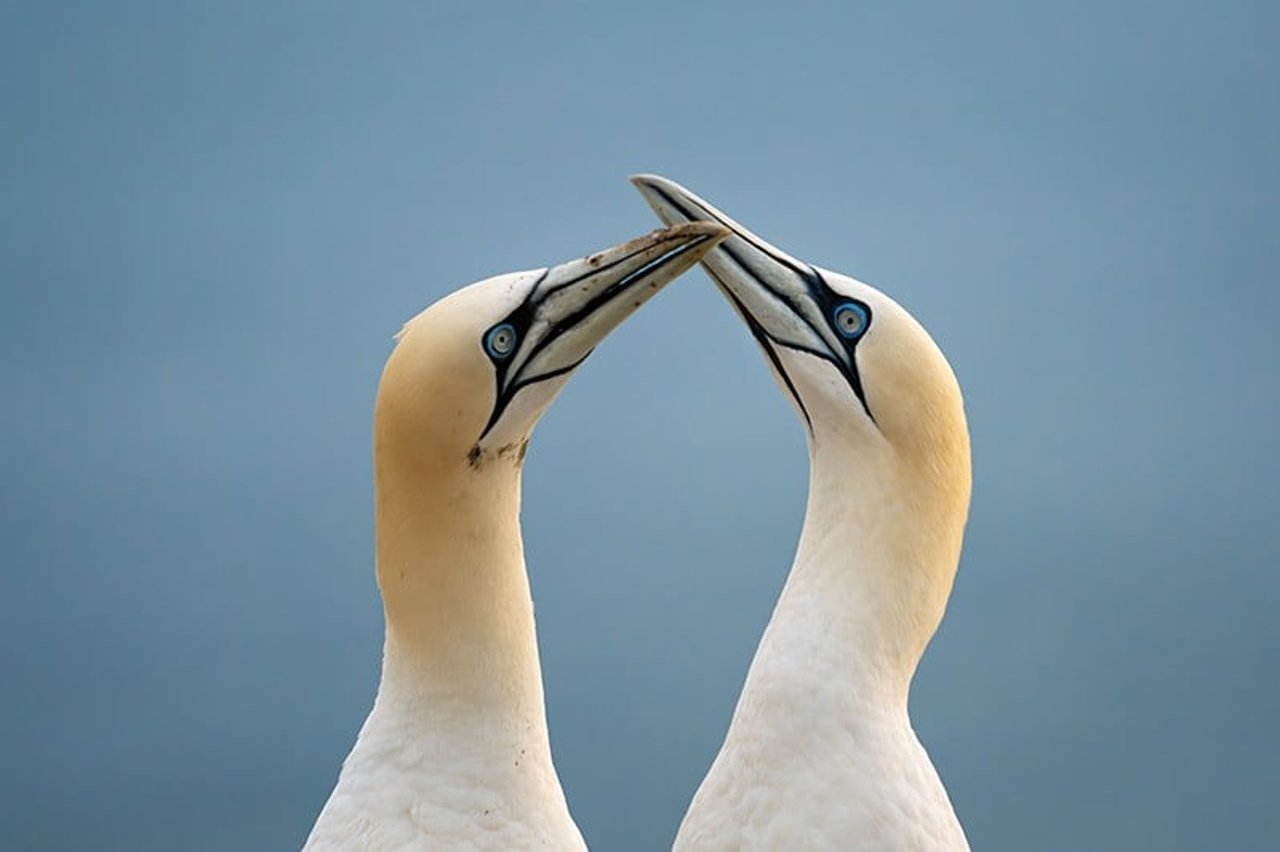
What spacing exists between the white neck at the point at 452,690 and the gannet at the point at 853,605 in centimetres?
59

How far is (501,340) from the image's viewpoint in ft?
20.3

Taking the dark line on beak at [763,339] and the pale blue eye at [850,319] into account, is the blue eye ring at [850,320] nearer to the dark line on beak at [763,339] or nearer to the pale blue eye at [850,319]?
the pale blue eye at [850,319]

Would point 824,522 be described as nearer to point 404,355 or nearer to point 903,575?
point 903,575

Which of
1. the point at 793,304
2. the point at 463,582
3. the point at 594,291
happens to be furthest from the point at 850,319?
the point at 463,582

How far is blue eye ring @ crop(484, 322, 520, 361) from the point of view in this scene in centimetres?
616

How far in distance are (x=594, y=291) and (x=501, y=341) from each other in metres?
0.39

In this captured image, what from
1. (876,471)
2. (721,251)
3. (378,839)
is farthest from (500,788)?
(721,251)

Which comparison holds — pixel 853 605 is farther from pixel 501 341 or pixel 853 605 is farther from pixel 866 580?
pixel 501 341

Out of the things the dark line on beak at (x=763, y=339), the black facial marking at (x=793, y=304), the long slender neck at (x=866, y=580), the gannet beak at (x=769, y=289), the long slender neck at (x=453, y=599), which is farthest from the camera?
the dark line on beak at (x=763, y=339)

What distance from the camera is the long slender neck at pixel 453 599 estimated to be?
20.2 ft

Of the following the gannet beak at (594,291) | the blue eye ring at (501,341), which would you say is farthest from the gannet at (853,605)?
the blue eye ring at (501,341)

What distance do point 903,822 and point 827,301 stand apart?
5.79 ft

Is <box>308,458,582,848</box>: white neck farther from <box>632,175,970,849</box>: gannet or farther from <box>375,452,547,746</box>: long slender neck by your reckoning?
<box>632,175,970,849</box>: gannet

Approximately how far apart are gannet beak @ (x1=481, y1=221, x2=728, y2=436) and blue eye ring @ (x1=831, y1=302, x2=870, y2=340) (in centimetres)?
47
